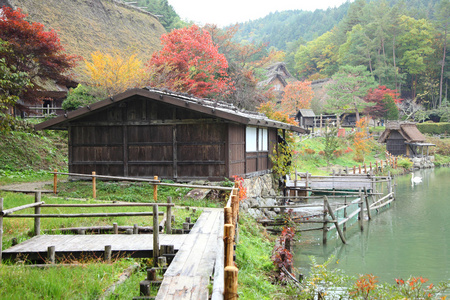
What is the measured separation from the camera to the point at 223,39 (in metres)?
39.7

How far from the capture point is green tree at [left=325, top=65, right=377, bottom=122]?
46.8m

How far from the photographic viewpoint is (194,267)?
5.58 meters

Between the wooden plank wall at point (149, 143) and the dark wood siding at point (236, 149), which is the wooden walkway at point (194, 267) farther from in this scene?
the wooden plank wall at point (149, 143)

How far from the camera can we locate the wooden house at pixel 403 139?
140 ft

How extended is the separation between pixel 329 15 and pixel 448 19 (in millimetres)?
41714

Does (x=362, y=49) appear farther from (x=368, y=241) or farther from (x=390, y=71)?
(x=368, y=241)

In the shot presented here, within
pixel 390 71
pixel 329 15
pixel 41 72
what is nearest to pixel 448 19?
pixel 390 71

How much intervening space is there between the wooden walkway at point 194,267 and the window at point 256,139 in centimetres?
823

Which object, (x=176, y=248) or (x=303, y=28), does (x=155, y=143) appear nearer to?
(x=176, y=248)

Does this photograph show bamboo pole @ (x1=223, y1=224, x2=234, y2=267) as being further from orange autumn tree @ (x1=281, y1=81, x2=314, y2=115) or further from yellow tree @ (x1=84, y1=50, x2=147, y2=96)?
orange autumn tree @ (x1=281, y1=81, x2=314, y2=115)

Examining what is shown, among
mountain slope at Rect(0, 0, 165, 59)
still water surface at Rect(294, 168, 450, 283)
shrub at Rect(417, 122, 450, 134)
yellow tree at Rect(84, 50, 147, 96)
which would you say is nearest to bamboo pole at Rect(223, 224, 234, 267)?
still water surface at Rect(294, 168, 450, 283)

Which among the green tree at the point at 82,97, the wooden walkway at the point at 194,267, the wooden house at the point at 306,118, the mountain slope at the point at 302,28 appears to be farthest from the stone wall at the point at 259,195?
the mountain slope at the point at 302,28

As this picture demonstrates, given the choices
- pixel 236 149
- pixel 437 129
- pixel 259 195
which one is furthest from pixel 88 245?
pixel 437 129

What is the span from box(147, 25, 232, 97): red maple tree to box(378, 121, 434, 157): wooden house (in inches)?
955
